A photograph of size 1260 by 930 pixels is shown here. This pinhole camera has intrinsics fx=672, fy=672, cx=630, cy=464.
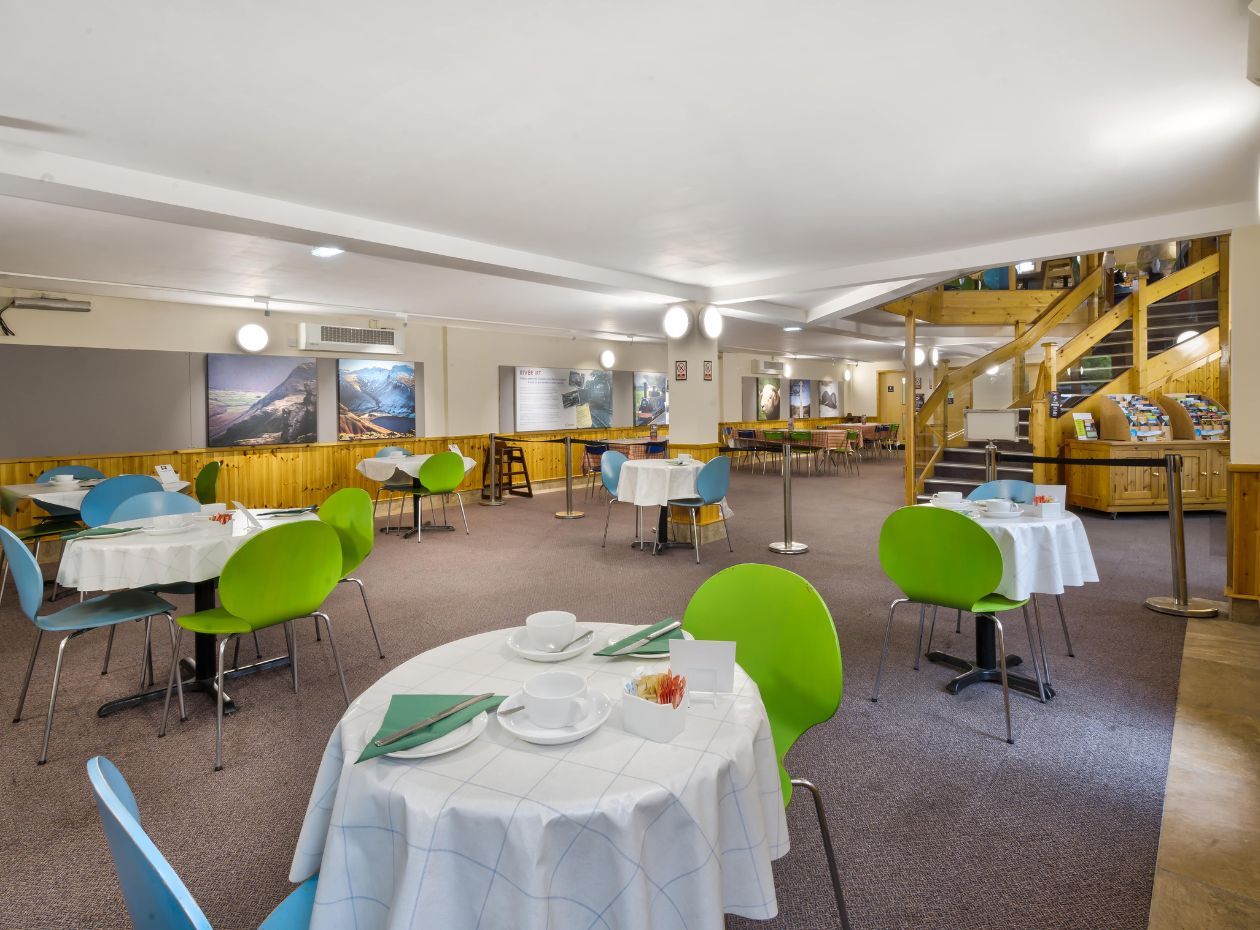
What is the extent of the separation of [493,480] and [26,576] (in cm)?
690

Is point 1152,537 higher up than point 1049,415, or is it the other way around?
point 1049,415

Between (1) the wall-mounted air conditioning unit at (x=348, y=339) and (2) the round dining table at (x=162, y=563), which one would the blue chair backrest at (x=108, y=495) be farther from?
(1) the wall-mounted air conditioning unit at (x=348, y=339)

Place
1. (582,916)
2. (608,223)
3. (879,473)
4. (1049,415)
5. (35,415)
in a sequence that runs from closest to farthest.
Result: (582,916) < (608,223) < (35,415) < (1049,415) < (879,473)

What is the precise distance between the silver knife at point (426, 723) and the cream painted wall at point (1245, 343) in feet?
15.8

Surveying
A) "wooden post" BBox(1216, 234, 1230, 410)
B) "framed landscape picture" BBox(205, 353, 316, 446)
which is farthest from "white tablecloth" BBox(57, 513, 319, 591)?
"wooden post" BBox(1216, 234, 1230, 410)

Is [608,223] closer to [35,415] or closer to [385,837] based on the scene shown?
[385,837]

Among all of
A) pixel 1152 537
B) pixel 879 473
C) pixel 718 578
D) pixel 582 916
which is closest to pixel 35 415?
pixel 718 578

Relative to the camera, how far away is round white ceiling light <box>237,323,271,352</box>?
771 cm

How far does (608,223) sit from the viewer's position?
4.45 metres

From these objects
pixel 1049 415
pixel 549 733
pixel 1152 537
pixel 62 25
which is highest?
pixel 62 25

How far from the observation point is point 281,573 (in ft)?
8.84

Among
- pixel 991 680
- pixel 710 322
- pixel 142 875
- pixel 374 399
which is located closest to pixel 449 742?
pixel 142 875

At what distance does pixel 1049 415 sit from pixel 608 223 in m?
6.35

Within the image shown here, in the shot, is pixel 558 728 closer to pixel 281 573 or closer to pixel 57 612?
pixel 281 573
